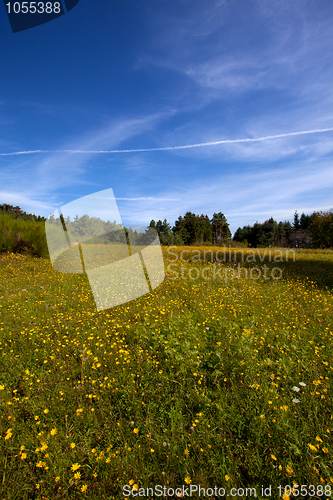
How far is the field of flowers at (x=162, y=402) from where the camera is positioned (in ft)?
7.16

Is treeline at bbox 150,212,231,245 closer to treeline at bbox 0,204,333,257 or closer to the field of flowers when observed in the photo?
treeline at bbox 0,204,333,257

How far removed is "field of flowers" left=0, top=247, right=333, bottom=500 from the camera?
7.16 feet

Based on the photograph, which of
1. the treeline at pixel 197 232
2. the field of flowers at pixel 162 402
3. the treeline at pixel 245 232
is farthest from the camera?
the treeline at pixel 245 232

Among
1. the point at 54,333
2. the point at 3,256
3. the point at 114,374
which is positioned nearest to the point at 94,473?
the point at 114,374

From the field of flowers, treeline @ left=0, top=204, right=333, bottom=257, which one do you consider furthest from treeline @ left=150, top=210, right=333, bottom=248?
the field of flowers

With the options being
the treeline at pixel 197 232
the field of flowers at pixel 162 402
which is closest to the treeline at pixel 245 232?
the treeline at pixel 197 232

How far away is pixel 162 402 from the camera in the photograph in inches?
116

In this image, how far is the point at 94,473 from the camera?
2170 millimetres

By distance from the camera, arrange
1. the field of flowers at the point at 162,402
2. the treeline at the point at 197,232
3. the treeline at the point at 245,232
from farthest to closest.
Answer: the treeline at the point at 245,232 < the treeline at the point at 197,232 < the field of flowers at the point at 162,402

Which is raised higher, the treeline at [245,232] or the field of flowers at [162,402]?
the treeline at [245,232]

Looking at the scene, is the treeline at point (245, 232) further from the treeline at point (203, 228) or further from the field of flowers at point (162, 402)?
the field of flowers at point (162, 402)

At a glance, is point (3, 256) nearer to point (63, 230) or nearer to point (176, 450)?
point (63, 230)

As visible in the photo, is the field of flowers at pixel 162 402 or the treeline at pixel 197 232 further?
the treeline at pixel 197 232

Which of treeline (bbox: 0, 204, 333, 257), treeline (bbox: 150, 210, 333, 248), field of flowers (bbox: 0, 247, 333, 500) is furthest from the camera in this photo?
treeline (bbox: 150, 210, 333, 248)
